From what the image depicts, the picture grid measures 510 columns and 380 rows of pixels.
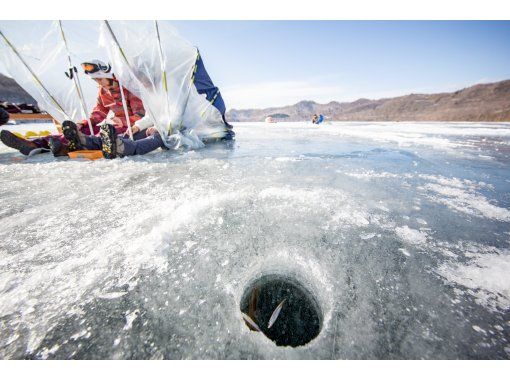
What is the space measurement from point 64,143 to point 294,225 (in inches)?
137

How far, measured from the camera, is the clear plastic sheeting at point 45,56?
11.1ft

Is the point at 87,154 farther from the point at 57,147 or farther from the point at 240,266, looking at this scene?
the point at 240,266

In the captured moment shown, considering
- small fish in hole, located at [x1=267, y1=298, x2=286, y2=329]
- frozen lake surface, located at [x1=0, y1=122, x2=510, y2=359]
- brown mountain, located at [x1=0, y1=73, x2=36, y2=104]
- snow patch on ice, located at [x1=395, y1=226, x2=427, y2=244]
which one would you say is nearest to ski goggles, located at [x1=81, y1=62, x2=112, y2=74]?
frozen lake surface, located at [x1=0, y1=122, x2=510, y2=359]

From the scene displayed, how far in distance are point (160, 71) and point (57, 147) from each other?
1.80 metres

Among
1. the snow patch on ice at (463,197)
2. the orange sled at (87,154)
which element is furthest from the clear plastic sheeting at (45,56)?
the snow patch on ice at (463,197)

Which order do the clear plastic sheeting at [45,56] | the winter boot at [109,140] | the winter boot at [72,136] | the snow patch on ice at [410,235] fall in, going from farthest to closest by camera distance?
the clear plastic sheeting at [45,56]
the winter boot at [72,136]
the winter boot at [109,140]
the snow patch on ice at [410,235]

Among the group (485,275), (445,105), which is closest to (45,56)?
(485,275)

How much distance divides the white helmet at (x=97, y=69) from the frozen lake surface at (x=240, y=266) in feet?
7.37

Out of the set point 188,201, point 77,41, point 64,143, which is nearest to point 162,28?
point 77,41

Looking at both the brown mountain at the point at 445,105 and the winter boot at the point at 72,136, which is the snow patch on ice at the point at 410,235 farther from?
the brown mountain at the point at 445,105

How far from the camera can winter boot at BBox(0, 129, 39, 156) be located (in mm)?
2783

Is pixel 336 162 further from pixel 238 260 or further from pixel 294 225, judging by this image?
pixel 238 260

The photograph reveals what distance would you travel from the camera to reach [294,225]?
1233 mm

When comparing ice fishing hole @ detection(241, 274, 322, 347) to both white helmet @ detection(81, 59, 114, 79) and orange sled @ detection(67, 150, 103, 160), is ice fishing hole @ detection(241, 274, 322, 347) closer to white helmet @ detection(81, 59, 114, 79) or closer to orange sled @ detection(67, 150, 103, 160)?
orange sled @ detection(67, 150, 103, 160)
